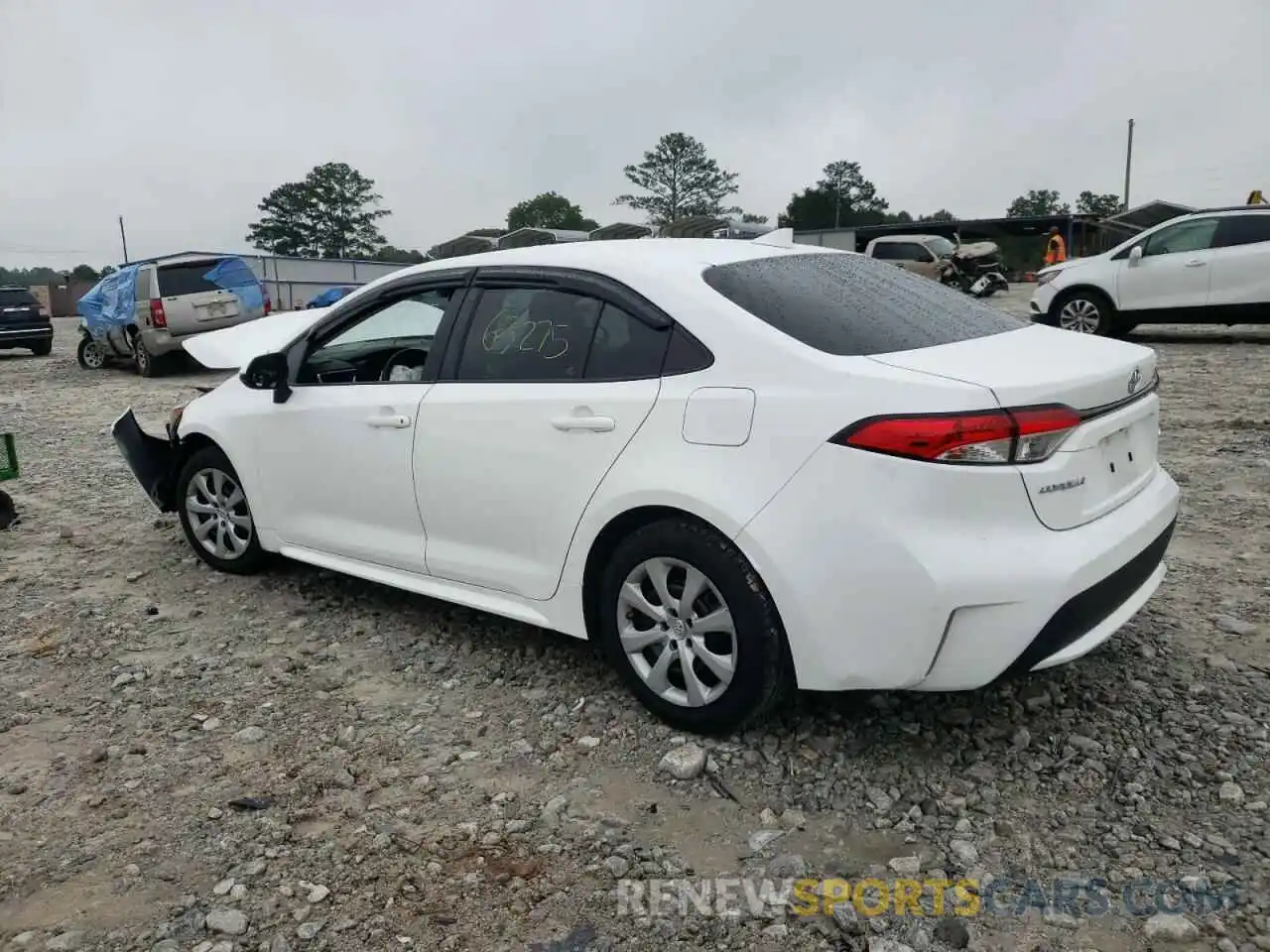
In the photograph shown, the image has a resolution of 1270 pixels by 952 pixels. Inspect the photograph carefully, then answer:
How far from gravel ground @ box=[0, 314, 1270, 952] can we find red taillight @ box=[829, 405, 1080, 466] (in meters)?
1.00

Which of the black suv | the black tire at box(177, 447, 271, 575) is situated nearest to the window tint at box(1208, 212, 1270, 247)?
the black tire at box(177, 447, 271, 575)

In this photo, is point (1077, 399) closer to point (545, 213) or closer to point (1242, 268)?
point (1242, 268)

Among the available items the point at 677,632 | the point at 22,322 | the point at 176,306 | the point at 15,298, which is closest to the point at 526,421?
the point at 677,632

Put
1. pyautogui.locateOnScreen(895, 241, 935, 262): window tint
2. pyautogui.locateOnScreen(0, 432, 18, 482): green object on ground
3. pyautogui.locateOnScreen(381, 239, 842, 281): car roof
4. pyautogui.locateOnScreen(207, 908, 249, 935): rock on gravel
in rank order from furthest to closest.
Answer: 1. pyautogui.locateOnScreen(895, 241, 935, 262): window tint
2. pyautogui.locateOnScreen(0, 432, 18, 482): green object on ground
3. pyautogui.locateOnScreen(381, 239, 842, 281): car roof
4. pyautogui.locateOnScreen(207, 908, 249, 935): rock on gravel

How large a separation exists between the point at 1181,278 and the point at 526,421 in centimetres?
1122

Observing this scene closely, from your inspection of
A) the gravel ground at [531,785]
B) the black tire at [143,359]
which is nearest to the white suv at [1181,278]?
the gravel ground at [531,785]

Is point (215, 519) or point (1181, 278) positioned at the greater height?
point (1181, 278)

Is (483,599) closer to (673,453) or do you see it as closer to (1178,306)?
(673,453)

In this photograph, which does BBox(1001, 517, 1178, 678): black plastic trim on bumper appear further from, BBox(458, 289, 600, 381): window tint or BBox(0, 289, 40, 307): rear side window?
BBox(0, 289, 40, 307): rear side window

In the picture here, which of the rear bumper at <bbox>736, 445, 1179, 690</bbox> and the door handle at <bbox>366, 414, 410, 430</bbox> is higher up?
the door handle at <bbox>366, 414, 410, 430</bbox>

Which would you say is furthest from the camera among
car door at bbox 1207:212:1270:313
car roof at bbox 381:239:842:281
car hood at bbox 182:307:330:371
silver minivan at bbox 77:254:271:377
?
silver minivan at bbox 77:254:271:377

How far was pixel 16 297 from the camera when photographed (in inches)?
754

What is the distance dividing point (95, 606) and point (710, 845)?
3.32 meters

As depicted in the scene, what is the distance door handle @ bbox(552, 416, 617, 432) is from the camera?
10.3 feet
